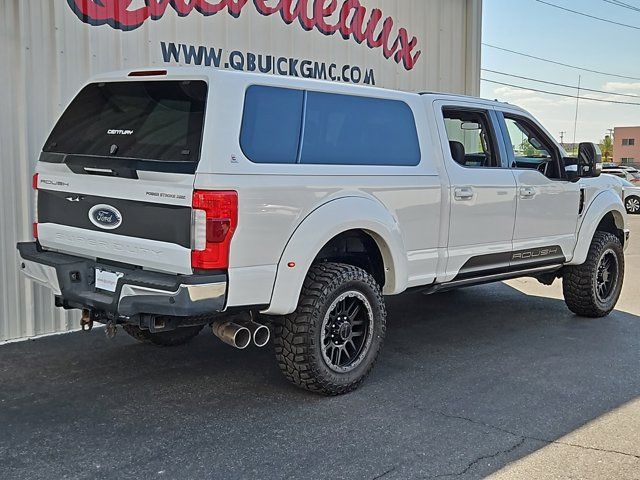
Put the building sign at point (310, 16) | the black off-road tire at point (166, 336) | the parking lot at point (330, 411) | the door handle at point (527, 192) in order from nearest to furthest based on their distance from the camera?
the parking lot at point (330, 411) → the black off-road tire at point (166, 336) → the door handle at point (527, 192) → the building sign at point (310, 16)

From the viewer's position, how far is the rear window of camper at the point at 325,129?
14.4ft

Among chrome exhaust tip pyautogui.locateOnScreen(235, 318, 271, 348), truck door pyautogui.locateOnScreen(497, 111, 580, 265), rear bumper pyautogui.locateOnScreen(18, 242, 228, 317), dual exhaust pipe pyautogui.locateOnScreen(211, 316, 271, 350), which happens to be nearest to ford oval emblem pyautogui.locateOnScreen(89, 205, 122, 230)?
rear bumper pyautogui.locateOnScreen(18, 242, 228, 317)

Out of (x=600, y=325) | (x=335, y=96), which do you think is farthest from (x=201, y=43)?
(x=600, y=325)

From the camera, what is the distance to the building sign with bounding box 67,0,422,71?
6.64 m

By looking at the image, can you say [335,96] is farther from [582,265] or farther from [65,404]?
[582,265]

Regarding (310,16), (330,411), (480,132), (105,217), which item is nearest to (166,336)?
(105,217)

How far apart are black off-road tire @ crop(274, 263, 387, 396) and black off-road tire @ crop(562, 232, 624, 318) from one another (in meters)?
3.25

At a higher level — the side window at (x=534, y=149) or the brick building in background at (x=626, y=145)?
the brick building in background at (x=626, y=145)

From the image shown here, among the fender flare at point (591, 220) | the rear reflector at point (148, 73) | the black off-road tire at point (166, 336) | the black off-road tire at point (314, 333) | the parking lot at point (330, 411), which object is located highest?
the rear reflector at point (148, 73)

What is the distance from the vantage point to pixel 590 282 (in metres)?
7.26

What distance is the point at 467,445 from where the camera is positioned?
415 cm

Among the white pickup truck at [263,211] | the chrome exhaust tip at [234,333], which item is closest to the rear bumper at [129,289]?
the white pickup truck at [263,211]

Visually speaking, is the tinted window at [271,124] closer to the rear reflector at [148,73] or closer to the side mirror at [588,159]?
the rear reflector at [148,73]

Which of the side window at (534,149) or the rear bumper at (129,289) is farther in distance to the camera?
the side window at (534,149)
